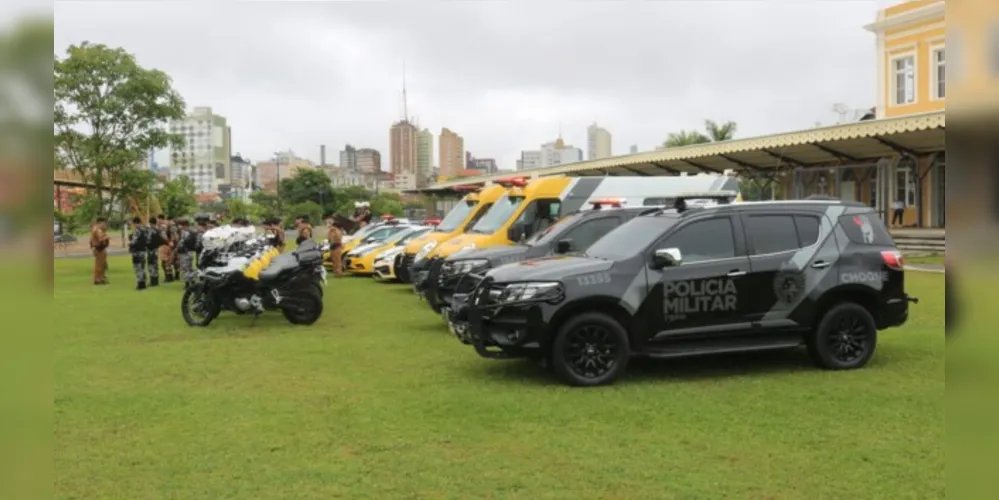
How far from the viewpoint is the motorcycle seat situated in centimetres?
1167

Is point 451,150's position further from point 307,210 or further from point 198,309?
point 198,309

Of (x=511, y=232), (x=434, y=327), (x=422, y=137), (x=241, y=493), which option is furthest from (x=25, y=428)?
(x=422, y=137)

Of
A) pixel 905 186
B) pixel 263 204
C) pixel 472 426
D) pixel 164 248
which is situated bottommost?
pixel 472 426

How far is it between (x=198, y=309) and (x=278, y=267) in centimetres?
154

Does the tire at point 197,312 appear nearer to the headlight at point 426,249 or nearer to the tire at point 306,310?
the tire at point 306,310

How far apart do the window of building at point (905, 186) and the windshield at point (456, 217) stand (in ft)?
63.4

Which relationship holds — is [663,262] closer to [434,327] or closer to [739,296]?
[739,296]

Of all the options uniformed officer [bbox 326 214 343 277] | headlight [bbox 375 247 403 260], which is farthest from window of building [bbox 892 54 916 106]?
uniformed officer [bbox 326 214 343 277]

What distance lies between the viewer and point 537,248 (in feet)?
33.9

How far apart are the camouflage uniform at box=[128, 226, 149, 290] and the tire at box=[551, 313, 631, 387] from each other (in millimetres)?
13805

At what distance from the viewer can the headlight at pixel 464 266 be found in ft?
33.7

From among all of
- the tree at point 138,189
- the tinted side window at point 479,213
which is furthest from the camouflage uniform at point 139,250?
the tinted side window at point 479,213

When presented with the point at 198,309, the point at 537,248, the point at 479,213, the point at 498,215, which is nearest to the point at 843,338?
the point at 537,248

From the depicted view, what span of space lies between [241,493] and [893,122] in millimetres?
23519
